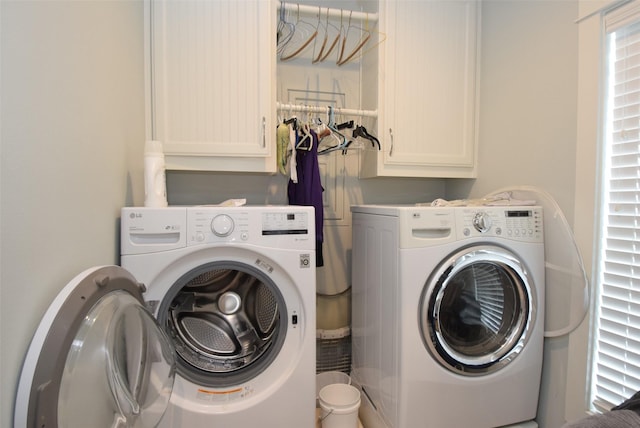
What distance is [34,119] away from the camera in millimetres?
718

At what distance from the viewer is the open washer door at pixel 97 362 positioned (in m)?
0.63

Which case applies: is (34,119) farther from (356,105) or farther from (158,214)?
(356,105)

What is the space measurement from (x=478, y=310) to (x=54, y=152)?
1.60 metres

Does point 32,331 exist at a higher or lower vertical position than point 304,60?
lower

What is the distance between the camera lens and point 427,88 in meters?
1.78

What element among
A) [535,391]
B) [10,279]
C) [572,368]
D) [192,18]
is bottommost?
[535,391]

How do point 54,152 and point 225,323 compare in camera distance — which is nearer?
point 54,152

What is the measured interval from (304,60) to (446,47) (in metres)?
0.80

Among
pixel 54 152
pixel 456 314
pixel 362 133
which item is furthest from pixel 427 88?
pixel 54 152

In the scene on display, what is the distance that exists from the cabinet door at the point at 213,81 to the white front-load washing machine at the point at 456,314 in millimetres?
736

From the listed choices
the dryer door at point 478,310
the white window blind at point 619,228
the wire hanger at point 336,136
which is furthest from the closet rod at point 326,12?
the dryer door at point 478,310

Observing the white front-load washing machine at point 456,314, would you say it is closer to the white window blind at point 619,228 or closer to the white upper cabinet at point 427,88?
the white window blind at point 619,228

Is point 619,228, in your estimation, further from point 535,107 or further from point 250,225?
point 250,225

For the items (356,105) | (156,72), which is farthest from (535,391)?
(156,72)
